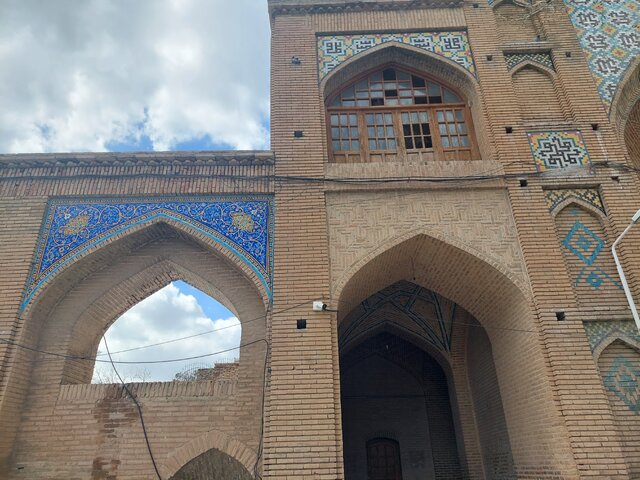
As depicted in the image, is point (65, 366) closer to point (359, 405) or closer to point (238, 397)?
point (238, 397)

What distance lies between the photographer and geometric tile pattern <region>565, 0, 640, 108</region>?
7.39m

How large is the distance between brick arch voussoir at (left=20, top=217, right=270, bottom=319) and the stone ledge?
90cm

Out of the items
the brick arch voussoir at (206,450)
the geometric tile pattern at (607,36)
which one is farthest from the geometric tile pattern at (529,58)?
the brick arch voussoir at (206,450)

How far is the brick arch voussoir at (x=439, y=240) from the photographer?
5852 mm

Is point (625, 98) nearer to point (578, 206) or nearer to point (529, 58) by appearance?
point (529, 58)

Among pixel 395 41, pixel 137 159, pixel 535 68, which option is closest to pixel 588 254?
pixel 535 68

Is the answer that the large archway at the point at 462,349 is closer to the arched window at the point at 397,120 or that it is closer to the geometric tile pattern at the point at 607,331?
the geometric tile pattern at the point at 607,331

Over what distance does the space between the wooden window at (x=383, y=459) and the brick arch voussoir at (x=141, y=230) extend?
6.19m

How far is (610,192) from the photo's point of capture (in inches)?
251

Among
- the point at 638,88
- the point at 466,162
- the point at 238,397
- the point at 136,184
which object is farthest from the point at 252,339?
the point at 638,88

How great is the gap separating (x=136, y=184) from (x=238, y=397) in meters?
3.07

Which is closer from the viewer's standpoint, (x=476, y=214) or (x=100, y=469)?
(x=100, y=469)

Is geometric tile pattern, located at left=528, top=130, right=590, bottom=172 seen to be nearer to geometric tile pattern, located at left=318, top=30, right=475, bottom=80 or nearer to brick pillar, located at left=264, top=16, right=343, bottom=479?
geometric tile pattern, located at left=318, top=30, right=475, bottom=80

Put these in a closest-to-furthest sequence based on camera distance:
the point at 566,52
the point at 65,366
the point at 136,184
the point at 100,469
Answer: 1. the point at 100,469
2. the point at 65,366
3. the point at 136,184
4. the point at 566,52
